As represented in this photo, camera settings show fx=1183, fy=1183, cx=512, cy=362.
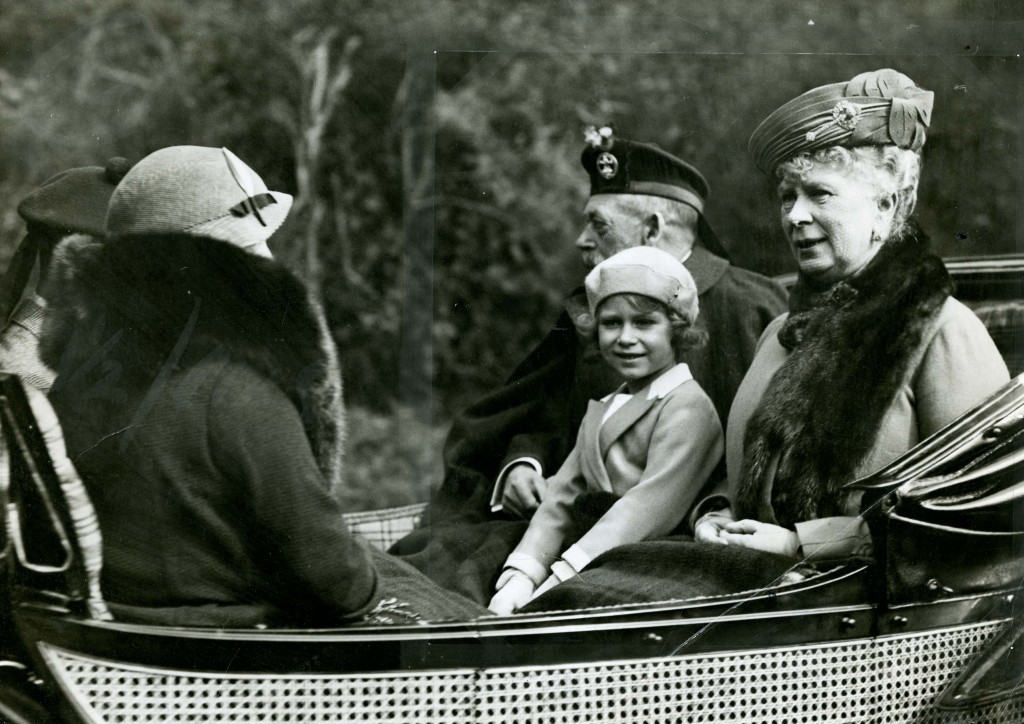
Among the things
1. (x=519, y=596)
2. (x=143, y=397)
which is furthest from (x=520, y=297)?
(x=143, y=397)

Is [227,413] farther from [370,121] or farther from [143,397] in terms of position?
[370,121]

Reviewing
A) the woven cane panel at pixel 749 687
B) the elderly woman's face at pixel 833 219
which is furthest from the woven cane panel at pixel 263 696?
the elderly woman's face at pixel 833 219

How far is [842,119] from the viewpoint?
3268 millimetres

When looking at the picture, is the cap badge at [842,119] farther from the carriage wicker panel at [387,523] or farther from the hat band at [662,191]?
the carriage wicker panel at [387,523]

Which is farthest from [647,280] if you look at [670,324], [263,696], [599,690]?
[263,696]

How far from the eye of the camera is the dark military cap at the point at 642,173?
129 inches

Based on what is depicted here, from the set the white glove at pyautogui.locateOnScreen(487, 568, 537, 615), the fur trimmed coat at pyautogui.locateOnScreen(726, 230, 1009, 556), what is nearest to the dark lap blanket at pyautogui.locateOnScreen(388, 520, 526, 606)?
the white glove at pyautogui.locateOnScreen(487, 568, 537, 615)

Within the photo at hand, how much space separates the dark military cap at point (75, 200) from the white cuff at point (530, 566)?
1391mm

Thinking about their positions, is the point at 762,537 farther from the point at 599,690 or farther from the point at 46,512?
the point at 46,512

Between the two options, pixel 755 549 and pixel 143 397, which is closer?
pixel 143 397

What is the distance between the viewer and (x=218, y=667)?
2.98 metres

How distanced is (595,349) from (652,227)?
37 cm

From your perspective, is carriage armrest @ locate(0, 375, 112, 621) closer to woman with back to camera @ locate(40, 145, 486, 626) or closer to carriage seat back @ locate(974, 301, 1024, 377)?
woman with back to camera @ locate(40, 145, 486, 626)

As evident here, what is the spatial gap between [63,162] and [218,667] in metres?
1.39
